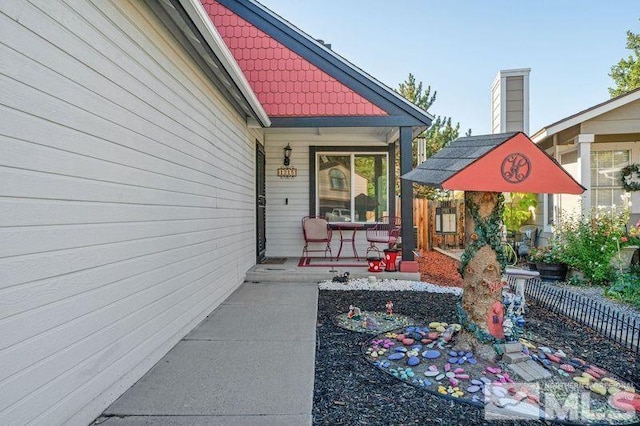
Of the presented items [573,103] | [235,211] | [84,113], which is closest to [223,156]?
[235,211]

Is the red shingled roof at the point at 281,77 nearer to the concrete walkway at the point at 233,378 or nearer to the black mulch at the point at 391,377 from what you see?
the black mulch at the point at 391,377

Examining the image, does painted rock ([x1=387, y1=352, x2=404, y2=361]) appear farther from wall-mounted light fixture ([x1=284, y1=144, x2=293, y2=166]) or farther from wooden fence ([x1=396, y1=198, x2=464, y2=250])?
wooden fence ([x1=396, y1=198, x2=464, y2=250])

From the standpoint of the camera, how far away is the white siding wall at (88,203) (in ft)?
5.73

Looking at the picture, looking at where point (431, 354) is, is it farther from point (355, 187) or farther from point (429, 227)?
point (429, 227)

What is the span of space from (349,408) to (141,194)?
79.5 inches

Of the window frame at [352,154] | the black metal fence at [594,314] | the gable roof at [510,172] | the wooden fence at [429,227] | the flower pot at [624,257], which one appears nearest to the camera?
the gable roof at [510,172]

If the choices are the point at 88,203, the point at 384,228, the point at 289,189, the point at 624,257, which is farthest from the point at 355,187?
the point at 88,203

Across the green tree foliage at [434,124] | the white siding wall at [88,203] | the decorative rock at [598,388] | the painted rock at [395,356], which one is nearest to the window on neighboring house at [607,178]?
the decorative rock at [598,388]

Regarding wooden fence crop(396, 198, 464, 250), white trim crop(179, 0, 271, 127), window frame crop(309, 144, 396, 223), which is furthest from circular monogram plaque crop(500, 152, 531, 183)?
wooden fence crop(396, 198, 464, 250)

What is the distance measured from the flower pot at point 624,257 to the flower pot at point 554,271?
687 mm

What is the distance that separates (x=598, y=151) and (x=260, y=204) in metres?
6.95

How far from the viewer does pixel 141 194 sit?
9.78ft

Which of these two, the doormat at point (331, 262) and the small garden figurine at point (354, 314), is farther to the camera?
the doormat at point (331, 262)

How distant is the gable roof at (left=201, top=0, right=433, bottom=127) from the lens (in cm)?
673
